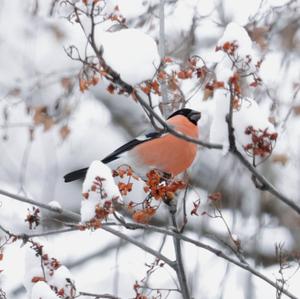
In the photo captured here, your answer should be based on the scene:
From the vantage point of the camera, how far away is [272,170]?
472 centimetres

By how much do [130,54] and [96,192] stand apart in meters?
0.32

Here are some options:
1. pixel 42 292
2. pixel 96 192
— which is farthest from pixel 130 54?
pixel 42 292

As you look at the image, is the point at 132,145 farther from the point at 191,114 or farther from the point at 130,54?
the point at 130,54

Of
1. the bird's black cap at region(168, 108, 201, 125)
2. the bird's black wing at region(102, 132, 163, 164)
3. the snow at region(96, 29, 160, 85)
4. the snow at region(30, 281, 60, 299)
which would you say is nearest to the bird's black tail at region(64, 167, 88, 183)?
the bird's black wing at region(102, 132, 163, 164)

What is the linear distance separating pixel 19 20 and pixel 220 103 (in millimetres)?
4907

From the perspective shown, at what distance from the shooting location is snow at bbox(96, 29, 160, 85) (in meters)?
1.65

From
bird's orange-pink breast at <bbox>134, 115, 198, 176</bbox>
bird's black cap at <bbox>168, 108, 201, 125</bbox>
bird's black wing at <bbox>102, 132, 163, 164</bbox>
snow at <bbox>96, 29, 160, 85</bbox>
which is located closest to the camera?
snow at <bbox>96, 29, 160, 85</bbox>

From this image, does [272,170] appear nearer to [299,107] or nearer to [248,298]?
[299,107]

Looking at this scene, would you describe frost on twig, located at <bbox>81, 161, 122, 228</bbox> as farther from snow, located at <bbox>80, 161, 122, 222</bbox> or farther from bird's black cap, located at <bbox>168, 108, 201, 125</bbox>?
bird's black cap, located at <bbox>168, 108, 201, 125</bbox>

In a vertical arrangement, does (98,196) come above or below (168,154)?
below

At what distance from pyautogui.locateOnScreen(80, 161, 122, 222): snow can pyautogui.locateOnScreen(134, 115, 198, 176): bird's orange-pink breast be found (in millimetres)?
1090

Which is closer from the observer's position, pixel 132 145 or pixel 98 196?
pixel 98 196

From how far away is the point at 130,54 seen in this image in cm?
175

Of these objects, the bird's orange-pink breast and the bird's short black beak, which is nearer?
the bird's orange-pink breast
